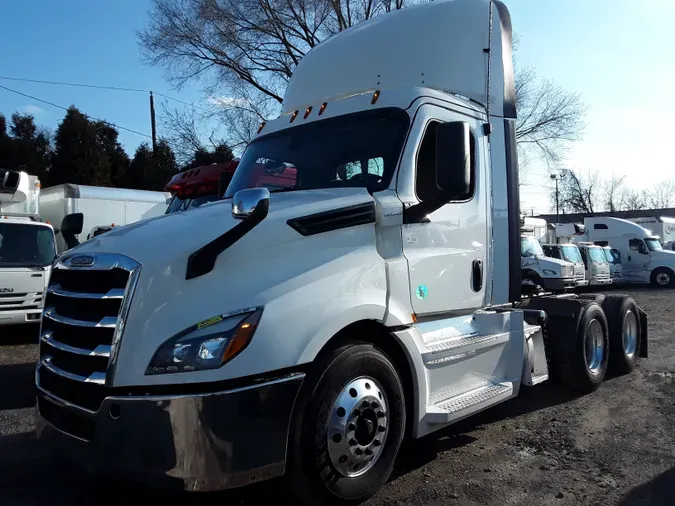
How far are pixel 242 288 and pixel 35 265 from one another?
29.7 feet

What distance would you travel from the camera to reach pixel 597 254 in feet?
84.6

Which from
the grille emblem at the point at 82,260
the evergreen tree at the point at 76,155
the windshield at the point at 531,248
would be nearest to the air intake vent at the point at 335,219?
the grille emblem at the point at 82,260

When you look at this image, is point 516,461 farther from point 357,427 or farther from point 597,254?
point 597,254

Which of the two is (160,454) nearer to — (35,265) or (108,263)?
(108,263)

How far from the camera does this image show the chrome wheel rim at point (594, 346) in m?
7.07

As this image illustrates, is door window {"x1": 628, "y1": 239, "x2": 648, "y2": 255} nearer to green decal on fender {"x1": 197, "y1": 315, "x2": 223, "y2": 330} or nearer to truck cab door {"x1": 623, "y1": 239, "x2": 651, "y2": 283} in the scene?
truck cab door {"x1": 623, "y1": 239, "x2": 651, "y2": 283}

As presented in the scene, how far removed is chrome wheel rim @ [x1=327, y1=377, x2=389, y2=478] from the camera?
3668 mm

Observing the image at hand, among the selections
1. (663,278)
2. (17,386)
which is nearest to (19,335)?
(17,386)

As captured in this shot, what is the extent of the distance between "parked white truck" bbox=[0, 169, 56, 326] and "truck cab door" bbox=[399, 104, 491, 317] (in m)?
7.90

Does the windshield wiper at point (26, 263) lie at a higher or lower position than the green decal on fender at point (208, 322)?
higher

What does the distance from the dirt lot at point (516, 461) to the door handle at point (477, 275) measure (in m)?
1.37

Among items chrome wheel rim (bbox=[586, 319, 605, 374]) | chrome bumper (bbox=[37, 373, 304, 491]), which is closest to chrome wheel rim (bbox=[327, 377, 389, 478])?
chrome bumper (bbox=[37, 373, 304, 491])

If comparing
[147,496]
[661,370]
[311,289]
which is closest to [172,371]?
[311,289]

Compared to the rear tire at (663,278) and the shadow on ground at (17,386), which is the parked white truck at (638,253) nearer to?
the rear tire at (663,278)
